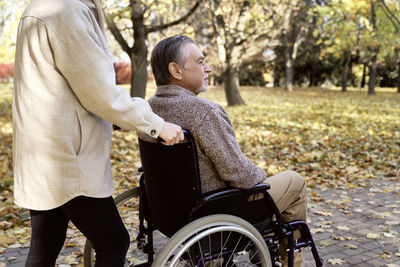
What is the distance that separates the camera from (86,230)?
68.7 inches

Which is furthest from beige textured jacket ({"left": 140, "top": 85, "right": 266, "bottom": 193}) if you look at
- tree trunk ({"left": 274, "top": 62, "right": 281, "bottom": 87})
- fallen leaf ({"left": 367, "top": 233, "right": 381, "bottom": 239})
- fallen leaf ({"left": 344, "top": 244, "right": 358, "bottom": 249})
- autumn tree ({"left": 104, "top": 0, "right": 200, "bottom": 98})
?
tree trunk ({"left": 274, "top": 62, "right": 281, "bottom": 87})

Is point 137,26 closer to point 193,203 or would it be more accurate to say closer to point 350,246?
point 350,246

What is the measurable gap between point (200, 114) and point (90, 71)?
2.25ft

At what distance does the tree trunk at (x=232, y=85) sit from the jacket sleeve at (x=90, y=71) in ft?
Result: 45.5

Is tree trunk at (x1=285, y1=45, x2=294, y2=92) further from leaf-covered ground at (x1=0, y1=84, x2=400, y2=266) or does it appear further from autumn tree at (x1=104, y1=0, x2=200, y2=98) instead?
autumn tree at (x1=104, y1=0, x2=200, y2=98)

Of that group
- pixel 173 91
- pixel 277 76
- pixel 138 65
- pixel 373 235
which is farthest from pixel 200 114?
pixel 277 76

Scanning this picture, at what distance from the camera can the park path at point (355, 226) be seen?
10.8ft

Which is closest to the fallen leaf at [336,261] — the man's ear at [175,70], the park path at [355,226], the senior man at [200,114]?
the park path at [355,226]

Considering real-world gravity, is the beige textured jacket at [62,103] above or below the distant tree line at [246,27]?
below

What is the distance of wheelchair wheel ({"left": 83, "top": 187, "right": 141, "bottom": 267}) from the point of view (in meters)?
2.57

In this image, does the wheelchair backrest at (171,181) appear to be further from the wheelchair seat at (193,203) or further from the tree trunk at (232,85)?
the tree trunk at (232,85)

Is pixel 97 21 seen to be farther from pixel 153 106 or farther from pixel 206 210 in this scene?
pixel 206 210

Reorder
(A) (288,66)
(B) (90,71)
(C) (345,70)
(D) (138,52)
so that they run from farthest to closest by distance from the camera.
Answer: (C) (345,70), (A) (288,66), (D) (138,52), (B) (90,71)

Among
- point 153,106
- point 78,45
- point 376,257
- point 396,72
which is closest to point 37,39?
point 78,45
